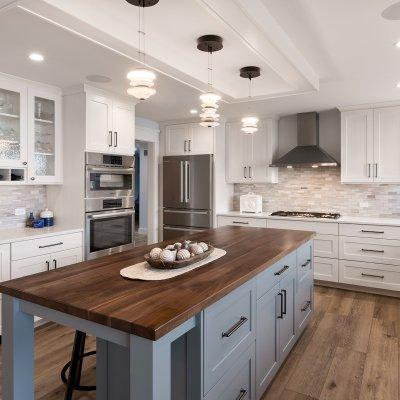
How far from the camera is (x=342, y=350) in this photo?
2.81 meters

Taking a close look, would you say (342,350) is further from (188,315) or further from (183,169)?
(183,169)

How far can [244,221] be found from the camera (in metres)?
4.98

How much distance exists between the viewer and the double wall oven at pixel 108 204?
3.69 metres

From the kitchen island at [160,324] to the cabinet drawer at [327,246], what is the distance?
2.41 meters

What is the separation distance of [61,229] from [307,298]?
98.5 inches

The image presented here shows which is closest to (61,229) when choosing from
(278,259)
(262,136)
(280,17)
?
(278,259)

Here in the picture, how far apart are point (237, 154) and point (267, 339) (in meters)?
3.57

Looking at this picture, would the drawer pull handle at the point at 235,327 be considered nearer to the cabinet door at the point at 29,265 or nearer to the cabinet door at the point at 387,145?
the cabinet door at the point at 29,265

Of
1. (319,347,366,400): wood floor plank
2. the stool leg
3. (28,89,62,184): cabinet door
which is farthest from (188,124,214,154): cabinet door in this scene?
the stool leg

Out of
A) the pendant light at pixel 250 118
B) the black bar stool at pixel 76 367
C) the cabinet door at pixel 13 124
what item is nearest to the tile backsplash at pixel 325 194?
the pendant light at pixel 250 118

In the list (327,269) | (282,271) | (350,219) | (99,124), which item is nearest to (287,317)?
(282,271)

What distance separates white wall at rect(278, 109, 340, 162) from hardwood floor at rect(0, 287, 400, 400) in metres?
2.34

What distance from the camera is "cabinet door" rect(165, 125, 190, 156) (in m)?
5.34

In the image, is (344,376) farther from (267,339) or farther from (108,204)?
(108,204)
